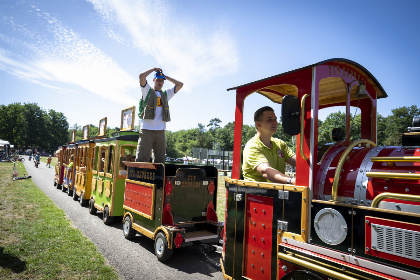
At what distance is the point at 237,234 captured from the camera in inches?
125

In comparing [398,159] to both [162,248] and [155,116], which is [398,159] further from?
[155,116]

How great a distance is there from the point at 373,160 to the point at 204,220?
14.0 ft

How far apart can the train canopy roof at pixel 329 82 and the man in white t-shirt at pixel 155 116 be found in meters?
2.73

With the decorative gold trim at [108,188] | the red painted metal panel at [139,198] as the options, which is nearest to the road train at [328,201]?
the red painted metal panel at [139,198]

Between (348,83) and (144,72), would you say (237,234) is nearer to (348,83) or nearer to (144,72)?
(348,83)

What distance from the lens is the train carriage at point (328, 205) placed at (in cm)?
183

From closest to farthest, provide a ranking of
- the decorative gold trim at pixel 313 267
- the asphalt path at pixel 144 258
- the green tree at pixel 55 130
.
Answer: the decorative gold trim at pixel 313 267 < the asphalt path at pixel 144 258 < the green tree at pixel 55 130

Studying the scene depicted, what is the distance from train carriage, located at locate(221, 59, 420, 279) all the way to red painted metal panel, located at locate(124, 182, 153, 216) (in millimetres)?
2496

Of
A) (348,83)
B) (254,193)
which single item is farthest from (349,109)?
(254,193)

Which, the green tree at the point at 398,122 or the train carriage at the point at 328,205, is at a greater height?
the green tree at the point at 398,122

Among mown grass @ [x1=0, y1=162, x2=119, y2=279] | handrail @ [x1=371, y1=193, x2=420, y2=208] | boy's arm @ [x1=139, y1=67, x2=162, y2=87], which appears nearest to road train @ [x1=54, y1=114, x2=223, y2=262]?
mown grass @ [x1=0, y1=162, x2=119, y2=279]

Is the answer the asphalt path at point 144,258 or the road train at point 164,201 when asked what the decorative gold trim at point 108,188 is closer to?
the road train at point 164,201

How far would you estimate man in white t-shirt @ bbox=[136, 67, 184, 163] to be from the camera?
567cm

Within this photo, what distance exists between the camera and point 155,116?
229 inches
